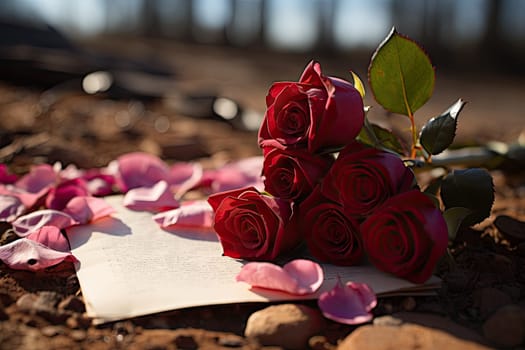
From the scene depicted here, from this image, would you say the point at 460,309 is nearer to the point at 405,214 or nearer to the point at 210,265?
the point at 405,214

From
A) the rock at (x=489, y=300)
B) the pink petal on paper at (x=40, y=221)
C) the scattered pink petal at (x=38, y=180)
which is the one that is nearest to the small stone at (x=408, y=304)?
the rock at (x=489, y=300)

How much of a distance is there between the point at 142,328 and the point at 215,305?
142 mm

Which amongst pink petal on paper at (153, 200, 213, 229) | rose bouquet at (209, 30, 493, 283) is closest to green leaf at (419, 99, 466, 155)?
rose bouquet at (209, 30, 493, 283)

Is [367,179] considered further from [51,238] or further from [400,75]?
[51,238]

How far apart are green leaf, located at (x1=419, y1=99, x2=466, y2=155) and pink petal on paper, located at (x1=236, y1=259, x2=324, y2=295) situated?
1.18 feet

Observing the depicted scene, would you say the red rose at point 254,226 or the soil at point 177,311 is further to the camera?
the red rose at point 254,226

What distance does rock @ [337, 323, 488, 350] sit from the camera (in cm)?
94

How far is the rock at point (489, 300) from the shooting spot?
108 centimetres

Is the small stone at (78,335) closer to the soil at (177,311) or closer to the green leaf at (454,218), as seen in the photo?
the soil at (177,311)

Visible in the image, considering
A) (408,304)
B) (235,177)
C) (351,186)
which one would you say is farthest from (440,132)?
(235,177)

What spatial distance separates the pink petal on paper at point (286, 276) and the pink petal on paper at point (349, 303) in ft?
0.10

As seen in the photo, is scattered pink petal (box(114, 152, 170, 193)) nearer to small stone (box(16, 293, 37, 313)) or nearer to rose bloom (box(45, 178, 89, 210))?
rose bloom (box(45, 178, 89, 210))

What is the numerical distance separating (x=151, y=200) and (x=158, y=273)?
1.37 feet

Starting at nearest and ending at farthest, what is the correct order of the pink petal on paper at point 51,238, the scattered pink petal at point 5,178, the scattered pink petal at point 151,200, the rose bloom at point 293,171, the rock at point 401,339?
the rock at point 401,339
the rose bloom at point 293,171
the pink petal on paper at point 51,238
the scattered pink petal at point 151,200
the scattered pink petal at point 5,178
